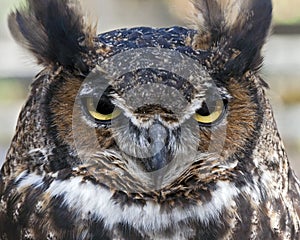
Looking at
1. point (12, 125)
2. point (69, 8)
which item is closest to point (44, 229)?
point (69, 8)

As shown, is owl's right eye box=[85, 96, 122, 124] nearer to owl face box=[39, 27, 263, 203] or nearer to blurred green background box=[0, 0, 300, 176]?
owl face box=[39, 27, 263, 203]

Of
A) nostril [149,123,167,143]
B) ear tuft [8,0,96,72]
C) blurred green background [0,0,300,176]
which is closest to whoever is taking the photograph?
nostril [149,123,167,143]

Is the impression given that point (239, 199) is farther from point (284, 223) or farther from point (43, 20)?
point (43, 20)

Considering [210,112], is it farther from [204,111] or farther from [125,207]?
[125,207]

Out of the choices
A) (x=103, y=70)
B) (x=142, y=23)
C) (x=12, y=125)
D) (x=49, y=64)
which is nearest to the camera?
(x=103, y=70)

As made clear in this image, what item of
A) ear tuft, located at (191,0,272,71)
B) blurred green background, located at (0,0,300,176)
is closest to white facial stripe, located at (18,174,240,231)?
ear tuft, located at (191,0,272,71)

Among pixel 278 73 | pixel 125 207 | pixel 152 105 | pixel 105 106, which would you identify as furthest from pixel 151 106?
pixel 278 73

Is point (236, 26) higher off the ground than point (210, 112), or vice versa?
point (236, 26)
